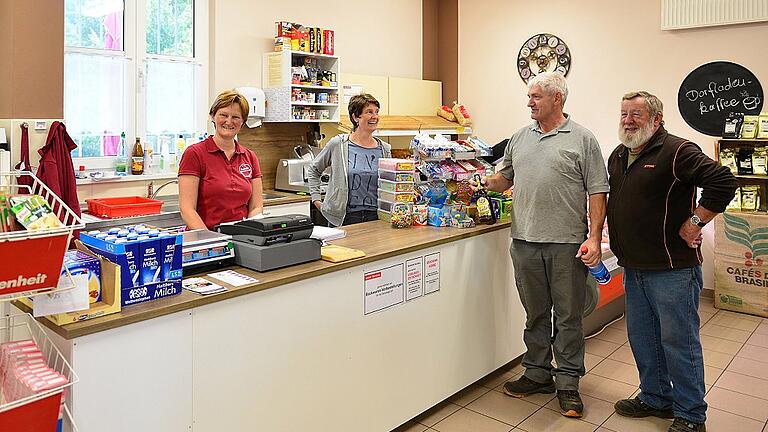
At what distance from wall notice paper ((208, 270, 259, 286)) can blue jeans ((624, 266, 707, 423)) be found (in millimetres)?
1949

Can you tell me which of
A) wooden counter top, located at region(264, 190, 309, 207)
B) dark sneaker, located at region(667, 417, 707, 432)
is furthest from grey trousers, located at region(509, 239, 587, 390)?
wooden counter top, located at region(264, 190, 309, 207)

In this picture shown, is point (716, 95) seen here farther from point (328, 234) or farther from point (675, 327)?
point (328, 234)

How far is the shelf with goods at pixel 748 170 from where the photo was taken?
5.15 m

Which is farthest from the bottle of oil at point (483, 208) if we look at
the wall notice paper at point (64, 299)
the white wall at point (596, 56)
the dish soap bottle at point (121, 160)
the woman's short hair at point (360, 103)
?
the white wall at point (596, 56)

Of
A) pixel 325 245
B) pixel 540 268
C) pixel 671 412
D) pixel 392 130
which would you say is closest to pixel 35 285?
pixel 325 245

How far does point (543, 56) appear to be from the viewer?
667 centimetres

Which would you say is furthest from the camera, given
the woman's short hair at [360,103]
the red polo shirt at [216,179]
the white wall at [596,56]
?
the white wall at [596,56]

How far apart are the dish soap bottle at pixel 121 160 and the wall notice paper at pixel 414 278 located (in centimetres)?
269

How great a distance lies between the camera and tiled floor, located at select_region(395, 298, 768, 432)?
3.20m

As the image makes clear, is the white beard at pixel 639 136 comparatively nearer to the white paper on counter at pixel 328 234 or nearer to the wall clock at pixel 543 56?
the white paper on counter at pixel 328 234

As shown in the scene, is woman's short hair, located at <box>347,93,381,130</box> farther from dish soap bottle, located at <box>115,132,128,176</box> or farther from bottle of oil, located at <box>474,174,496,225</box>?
dish soap bottle, located at <box>115,132,128,176</box>

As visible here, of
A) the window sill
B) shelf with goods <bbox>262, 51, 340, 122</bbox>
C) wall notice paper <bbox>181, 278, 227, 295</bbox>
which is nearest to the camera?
wall notice paper <bbox>181, 278, 227, 295</bbox>

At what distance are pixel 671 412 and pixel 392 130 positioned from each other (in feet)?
12.6

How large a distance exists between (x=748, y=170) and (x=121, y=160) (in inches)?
201
